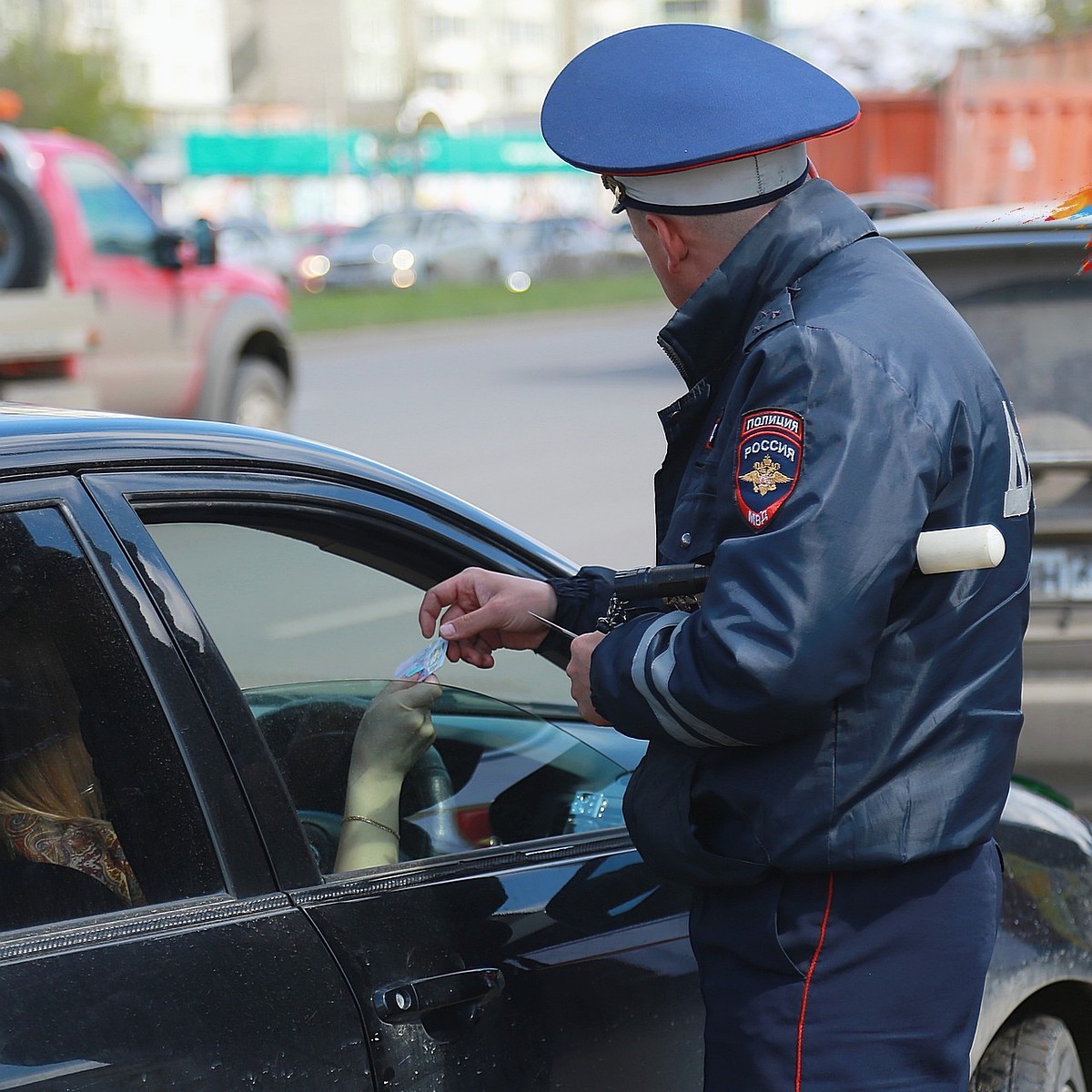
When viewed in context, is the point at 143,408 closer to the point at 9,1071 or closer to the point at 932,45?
the point at 9,1071

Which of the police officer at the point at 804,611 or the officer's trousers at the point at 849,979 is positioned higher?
the police officer at the point at 804,611

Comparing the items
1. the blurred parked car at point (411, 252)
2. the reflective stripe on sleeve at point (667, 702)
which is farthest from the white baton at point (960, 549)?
the blurred parked car at point (411, 252)

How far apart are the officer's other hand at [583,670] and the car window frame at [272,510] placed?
29cm

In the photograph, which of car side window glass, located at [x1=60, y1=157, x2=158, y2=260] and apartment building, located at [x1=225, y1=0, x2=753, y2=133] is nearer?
car side window glass, located at [x1=60, y1=157, x2=158, y2=260]

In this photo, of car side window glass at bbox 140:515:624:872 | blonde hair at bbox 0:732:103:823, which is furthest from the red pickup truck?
blonde hair at bbox 0:732:103:823

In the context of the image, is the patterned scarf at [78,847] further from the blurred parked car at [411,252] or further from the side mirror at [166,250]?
the blurred parked car at [411,252]

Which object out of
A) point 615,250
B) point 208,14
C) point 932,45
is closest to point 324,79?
point 208,14

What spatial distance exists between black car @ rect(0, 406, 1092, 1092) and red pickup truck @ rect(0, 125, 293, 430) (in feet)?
23.1

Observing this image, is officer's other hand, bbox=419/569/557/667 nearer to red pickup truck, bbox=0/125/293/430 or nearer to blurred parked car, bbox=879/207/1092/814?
blurred parked car, bbox=879/207/1092/814

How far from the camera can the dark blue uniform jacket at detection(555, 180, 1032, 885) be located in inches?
64.6

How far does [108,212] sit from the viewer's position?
32.7ft

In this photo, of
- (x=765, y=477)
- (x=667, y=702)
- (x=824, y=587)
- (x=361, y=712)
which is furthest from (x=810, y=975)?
(x=361, y=712)

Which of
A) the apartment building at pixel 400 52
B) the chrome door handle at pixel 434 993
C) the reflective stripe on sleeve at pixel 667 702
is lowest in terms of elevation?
the chrome door handle at pixel 434 993

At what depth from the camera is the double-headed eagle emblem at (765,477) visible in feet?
5.45
